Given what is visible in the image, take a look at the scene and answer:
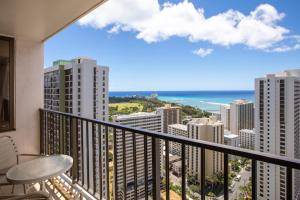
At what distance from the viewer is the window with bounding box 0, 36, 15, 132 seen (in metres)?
3.76

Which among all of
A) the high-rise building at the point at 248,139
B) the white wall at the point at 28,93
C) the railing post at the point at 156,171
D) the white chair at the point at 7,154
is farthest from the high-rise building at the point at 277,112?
the white wall at the point at 28,93

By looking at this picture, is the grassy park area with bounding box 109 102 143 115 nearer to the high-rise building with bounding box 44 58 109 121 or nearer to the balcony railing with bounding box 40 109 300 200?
the high-rise building with bounding box 44 58 109 121

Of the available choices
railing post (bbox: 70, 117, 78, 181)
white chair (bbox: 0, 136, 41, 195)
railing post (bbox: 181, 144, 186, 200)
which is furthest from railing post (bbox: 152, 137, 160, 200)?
white chair (bbox: 0, 136, 41, 195)

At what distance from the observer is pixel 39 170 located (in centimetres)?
218

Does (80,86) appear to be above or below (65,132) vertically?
above

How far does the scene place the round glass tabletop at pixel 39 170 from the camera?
76.9 inches

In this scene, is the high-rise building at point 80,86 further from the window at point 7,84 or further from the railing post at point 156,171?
the railing post at point 156,171

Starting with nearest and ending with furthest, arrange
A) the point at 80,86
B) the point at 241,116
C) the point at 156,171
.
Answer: the point at 156,171 < the point at 241,116 < the point at 80,86

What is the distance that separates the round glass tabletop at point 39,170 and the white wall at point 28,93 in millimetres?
1825

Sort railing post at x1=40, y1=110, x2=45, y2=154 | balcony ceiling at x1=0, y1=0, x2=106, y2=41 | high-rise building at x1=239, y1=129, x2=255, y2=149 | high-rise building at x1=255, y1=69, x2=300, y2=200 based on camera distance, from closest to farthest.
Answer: balcony ceiling at x1=0, y1=0, x2=106, y2=41, high-rise building at x1=255, y1=69, x2=300, y2=200, high-rise building at x1=239, y1=129, x2=255, y2=149, railing post at x1=40, y1=110, x2=45, y2=154

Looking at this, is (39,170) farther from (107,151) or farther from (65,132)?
(65,132)

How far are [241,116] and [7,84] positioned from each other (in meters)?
5.66

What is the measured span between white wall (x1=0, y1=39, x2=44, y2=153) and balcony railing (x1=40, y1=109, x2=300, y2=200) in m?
0.17

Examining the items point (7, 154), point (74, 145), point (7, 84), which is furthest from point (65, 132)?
point (7, 84)
